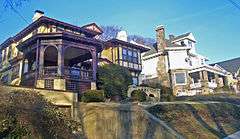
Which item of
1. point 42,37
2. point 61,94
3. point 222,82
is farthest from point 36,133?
point 222,82

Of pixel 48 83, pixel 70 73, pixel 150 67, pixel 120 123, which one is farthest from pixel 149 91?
pixel 150 67

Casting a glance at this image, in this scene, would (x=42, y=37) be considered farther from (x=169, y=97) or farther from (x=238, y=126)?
(x=238, y=126)

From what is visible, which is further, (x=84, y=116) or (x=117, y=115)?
A: (x=84, y=116)

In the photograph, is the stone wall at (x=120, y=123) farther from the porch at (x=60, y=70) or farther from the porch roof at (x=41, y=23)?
the porch roof at (x=41, y=23)

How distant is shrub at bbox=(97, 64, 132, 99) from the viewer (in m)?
25.7

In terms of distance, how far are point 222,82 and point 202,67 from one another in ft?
22.7

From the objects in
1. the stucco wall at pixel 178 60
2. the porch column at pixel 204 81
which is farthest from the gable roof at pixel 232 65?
the stucco wall at pixel 178 60

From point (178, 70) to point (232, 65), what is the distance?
18.3 meters

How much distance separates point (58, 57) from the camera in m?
22.9

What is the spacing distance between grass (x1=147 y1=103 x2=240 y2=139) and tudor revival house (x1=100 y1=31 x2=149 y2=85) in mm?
16015

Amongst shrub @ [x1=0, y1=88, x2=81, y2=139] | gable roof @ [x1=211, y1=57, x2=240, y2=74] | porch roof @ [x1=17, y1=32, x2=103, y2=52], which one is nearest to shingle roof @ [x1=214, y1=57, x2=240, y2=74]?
gable roof @ [x1=211, y1=57, x2=240, y2=74]

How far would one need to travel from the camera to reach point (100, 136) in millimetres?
17047

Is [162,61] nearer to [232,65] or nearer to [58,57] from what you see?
[232,65]

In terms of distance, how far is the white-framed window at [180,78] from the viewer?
139ft
